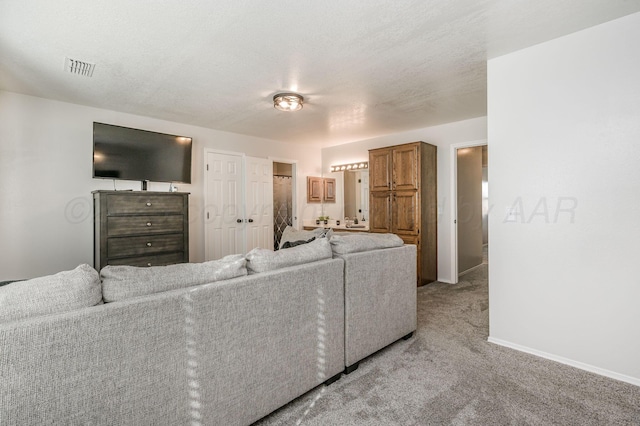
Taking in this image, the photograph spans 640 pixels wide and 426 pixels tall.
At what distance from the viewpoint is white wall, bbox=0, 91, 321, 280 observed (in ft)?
10.9

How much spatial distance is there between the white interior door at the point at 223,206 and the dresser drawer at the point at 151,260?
900mm

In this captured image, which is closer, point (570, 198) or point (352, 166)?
point (570, 198)

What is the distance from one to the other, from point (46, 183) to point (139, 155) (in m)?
1.04

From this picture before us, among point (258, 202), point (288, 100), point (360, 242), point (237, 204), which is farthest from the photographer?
point (258, 202)

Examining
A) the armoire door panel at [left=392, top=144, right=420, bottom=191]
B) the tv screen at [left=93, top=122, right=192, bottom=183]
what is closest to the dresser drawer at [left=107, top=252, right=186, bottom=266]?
the tv screen at [left=93, top=122, right=192, bottom=183]

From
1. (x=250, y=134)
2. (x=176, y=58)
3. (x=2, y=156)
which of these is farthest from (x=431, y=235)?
(x=2, y=156)

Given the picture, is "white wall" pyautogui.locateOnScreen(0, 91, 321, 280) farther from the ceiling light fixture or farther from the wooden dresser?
the ceiling light fixture

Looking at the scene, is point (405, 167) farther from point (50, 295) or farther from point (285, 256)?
point (50, 295)

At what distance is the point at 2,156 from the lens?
3293mm

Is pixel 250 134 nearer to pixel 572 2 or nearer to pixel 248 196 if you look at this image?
pixel 248 196

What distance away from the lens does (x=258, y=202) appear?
550 cm

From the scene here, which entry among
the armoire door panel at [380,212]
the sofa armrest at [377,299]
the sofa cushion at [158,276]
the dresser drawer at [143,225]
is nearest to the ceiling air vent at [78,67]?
the dresser drawer at [143,225]

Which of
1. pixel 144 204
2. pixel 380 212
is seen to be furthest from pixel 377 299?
pixel 144 204

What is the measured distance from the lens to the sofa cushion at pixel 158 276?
4.21 ft
